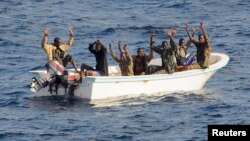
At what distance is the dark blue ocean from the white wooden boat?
33 cm

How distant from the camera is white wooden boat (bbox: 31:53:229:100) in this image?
115 ft

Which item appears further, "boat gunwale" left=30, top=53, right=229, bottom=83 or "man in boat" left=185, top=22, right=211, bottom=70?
"man in boat" left=185, top=22, right=211, bottom=70

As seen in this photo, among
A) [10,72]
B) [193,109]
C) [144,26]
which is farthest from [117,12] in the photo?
[193,109]

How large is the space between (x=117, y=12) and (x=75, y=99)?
1899 centimetres

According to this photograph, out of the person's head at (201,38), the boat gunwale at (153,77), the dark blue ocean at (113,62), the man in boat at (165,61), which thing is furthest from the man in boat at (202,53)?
the dark blue ocean at (113,62)

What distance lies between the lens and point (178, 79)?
36.4 m

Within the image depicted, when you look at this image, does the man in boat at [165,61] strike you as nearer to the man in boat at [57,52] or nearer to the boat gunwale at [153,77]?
the boat gunwale at [153,77]

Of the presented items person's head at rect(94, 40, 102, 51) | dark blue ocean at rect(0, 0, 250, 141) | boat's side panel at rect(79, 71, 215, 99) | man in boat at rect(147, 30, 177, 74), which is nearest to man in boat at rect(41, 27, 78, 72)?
person's head at rect(94, 40, 102, 51)

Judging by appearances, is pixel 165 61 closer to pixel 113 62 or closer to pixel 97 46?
pixel 97 46

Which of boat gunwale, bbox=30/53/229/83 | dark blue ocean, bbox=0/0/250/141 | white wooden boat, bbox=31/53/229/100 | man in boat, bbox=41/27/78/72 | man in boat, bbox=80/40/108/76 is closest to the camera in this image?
dark blue ocean, bbox=0/0/250/141

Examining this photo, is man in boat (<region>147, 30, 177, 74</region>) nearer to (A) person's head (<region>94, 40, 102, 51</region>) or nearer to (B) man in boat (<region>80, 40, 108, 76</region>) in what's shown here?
(B) man in boat (<region>80, 40, 108, 76</region>)

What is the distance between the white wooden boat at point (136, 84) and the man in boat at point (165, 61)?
0.29 metres

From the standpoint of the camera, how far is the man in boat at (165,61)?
3631cm

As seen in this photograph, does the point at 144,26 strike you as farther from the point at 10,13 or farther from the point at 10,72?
the point at 10,72
